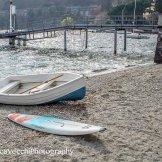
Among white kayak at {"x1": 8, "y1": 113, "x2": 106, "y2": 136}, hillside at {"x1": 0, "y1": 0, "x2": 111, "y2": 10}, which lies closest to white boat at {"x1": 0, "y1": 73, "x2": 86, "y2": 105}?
white kayak at {"x1": 8, "y1": 113, "x2": 106, "y2": 136}

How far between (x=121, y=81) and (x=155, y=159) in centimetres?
1048

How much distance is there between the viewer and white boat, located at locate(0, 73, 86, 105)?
14.2 meters

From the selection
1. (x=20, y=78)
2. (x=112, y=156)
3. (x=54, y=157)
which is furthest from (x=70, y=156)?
(x=20, y=78)

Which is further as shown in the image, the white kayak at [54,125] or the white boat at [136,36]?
the white boat at [136,36]

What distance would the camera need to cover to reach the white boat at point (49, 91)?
14.2 m

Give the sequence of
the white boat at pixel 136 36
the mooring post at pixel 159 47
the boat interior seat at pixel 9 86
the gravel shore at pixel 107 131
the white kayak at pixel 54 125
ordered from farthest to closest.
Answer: the white boat at pixel 136 36
the mooring post at pixel 159 47
the boat interior seat at pixel 9 86
the white kayak at pixel 54 125
the gravel shore at pixel 107 131

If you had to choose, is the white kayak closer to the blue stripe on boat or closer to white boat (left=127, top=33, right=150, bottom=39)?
the blue stripe on boat

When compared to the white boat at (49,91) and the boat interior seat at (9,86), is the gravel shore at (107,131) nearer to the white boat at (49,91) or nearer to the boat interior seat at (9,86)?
the white boat at (49,91)

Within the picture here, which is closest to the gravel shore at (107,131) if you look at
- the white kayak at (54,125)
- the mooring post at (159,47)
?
the white kayak at (54,125)

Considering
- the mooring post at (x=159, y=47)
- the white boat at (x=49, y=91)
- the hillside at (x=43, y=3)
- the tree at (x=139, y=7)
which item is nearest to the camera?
the white boat at (x=49, y=91)

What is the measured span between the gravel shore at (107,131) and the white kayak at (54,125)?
18 centimetres

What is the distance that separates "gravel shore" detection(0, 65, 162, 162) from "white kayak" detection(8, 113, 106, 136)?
0.18 m

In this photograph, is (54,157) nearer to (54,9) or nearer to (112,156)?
(112,156)

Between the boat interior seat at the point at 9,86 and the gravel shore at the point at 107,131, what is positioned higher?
the boat interior seat at the point at 9,86
